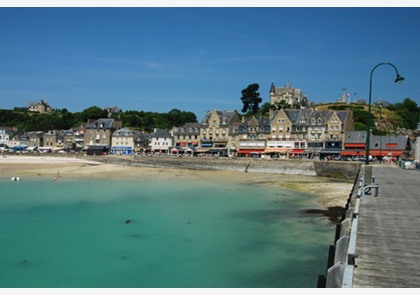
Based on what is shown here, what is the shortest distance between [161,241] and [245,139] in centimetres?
5112

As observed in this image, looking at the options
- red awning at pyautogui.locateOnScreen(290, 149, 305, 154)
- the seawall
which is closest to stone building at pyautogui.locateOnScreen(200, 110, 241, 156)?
the seawall

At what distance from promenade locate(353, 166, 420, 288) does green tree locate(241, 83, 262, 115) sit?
3019 inches

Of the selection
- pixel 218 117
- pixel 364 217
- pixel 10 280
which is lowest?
pixel 10 280

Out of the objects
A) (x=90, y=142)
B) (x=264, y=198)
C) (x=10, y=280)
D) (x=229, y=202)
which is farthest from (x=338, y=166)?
(x=90, y=142)

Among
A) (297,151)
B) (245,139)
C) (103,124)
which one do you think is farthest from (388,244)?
(103,124)

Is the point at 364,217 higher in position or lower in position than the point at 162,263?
higher

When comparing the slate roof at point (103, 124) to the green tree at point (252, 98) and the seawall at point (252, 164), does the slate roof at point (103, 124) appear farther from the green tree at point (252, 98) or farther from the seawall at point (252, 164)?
the green tree at point (252, 98)

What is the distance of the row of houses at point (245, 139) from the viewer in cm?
5569

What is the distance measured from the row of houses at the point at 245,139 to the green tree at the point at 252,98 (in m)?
18.7

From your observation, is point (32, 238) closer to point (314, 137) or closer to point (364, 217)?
point (364, 217)

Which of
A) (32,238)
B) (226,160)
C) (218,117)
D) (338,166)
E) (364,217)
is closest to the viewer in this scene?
(364,217)

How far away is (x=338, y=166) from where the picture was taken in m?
44.5

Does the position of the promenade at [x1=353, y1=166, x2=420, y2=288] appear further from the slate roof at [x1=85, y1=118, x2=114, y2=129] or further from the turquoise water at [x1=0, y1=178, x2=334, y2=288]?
the slate roof at [x1=85, y1=118, x2=114, y2=129]

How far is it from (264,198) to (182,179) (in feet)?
50.8
